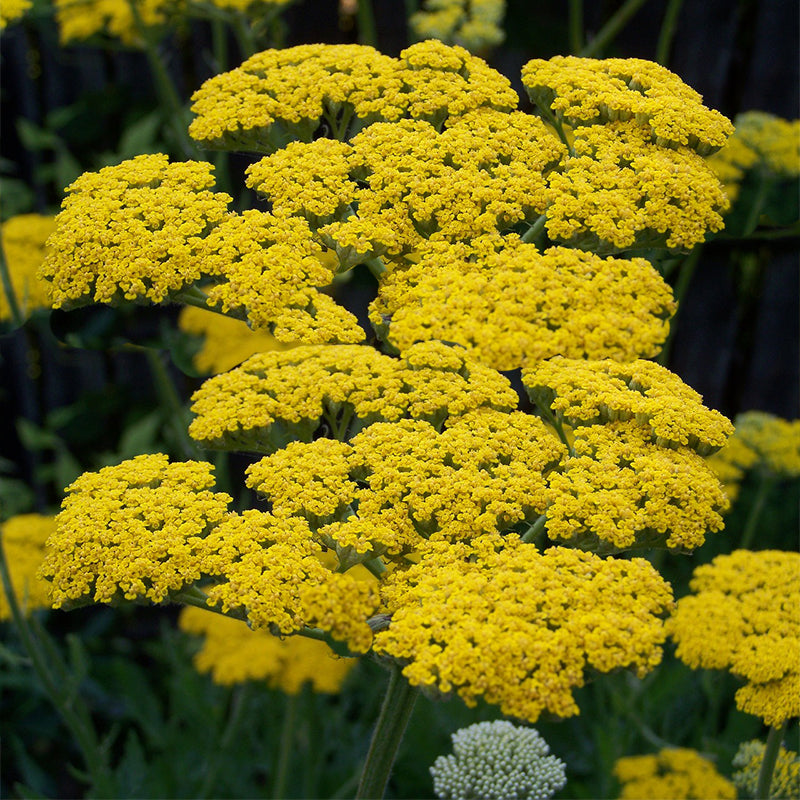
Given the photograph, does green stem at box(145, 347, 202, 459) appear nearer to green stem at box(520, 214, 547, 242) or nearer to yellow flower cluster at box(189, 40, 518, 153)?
yellow flower cluster at box(189, 40, 518, 153)

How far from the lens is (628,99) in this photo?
1.86m

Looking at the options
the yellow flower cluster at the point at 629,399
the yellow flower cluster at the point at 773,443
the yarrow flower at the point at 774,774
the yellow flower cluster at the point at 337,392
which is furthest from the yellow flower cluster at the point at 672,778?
the yellow flower cluster at the point at 337,392

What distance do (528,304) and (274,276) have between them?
17.1 inches

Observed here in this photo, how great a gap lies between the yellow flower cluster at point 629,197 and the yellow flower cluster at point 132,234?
629 mm

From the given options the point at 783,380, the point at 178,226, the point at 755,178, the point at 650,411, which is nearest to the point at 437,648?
the point at 650,411

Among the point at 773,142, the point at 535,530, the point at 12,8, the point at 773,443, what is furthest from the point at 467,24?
the point at 535,530

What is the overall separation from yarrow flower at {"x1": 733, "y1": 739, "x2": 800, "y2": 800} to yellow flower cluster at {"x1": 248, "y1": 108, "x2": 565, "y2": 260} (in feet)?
4.09

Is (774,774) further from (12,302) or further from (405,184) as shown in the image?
(12,302)

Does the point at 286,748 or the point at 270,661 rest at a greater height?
the point at 270,661

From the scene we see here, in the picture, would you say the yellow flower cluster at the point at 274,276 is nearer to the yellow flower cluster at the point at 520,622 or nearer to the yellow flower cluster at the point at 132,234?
the yellow flower cluster at the point at 132,234

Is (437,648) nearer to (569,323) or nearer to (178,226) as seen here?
(569,323)

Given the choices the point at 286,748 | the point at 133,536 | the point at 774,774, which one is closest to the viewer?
the point at 133,536

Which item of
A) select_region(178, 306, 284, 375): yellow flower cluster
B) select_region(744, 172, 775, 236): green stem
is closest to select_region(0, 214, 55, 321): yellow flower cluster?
select_region(178, 306, 284, 375): yellow flower cluster

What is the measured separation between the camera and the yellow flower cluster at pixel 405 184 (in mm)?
1749
